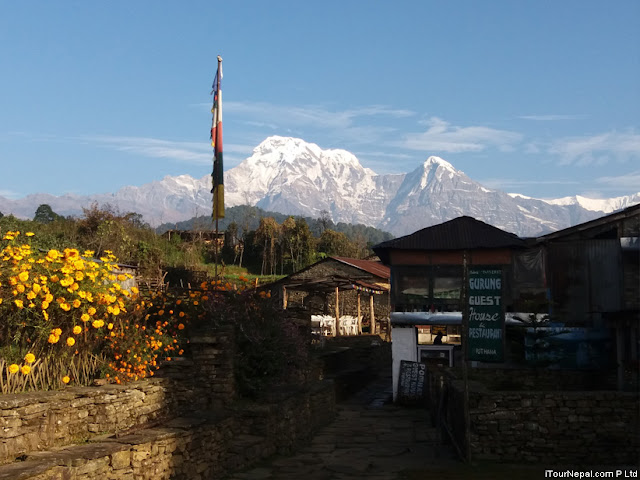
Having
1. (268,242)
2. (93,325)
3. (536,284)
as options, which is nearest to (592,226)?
(536,284)

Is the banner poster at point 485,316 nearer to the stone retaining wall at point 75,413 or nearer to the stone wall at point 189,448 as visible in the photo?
the stone wall at point 189,448

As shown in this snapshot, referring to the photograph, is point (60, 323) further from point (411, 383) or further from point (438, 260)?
point (438, 260)

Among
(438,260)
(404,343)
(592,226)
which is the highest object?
(592,226)

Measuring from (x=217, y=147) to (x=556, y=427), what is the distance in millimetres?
12504

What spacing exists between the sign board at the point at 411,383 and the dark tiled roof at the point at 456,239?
375 cm

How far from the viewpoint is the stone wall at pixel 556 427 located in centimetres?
1172

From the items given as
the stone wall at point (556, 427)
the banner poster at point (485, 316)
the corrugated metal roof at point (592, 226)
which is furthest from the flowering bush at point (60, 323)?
the corrugated metal roof at point (592, 226)

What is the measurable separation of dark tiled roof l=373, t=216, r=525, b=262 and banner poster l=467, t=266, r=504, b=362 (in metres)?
10.4

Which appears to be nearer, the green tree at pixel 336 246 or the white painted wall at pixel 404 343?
the white painted wall at pixel 404 343

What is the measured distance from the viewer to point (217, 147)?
68.3 feet

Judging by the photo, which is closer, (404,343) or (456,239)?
(404,343)

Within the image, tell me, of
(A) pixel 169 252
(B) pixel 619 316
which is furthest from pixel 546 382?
(A) pixel 169 252

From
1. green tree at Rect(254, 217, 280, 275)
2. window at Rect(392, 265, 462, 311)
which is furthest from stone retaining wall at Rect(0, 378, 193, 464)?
green tree at Rect(254, 217, 280, 275)

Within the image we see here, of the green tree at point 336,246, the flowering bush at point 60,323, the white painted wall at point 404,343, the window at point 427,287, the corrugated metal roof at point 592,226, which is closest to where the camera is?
the flowering bush at point 60,323
